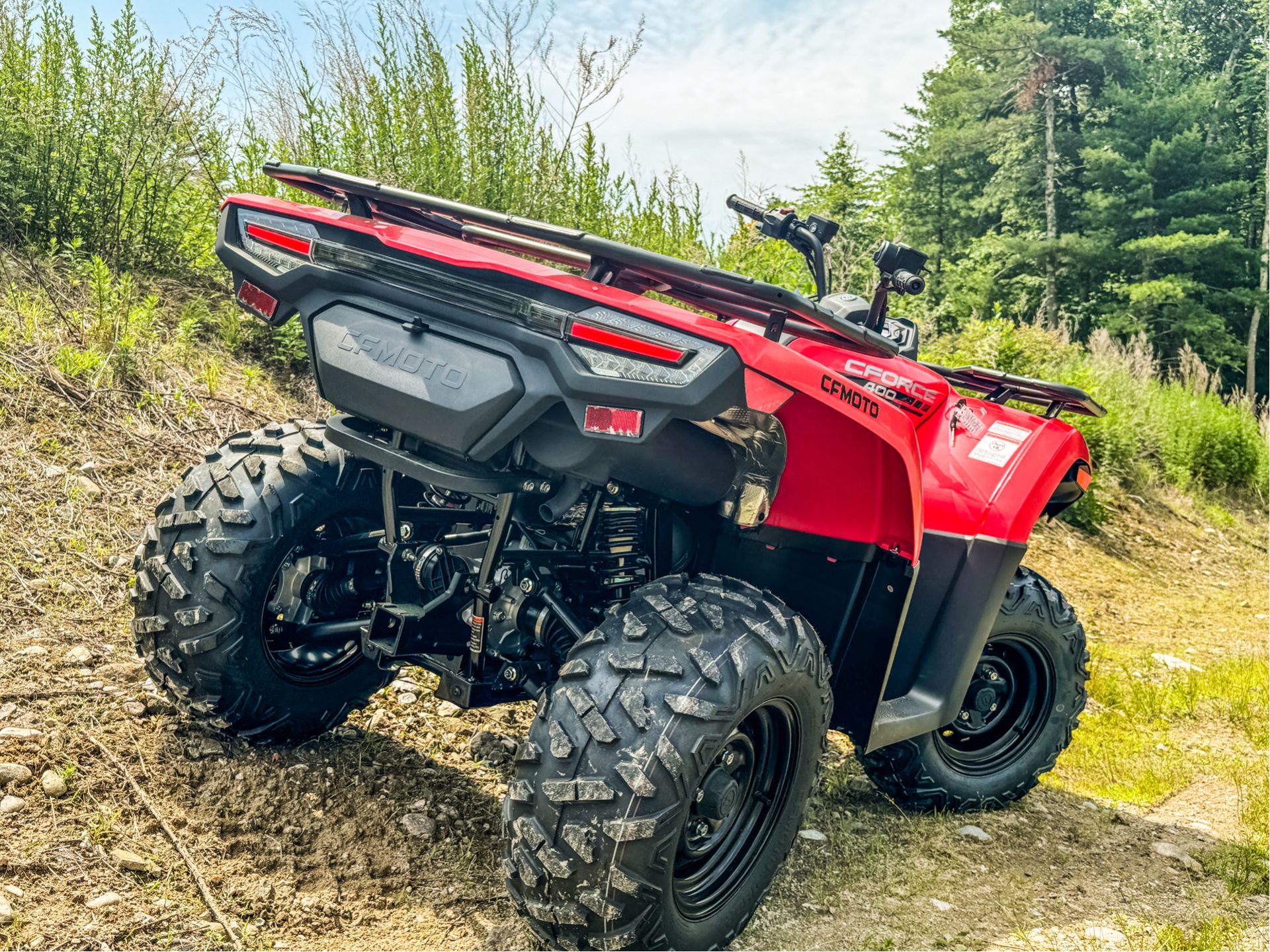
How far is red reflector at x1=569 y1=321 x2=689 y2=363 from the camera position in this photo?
73.3 inches

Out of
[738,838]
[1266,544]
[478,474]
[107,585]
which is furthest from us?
[1266,544]

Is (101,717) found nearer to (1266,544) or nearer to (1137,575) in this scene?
(1137,575)

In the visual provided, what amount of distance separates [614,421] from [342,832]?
53.6 inches

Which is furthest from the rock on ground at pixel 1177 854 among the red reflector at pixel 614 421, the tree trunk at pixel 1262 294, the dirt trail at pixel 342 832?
the tree trunk at pixel 1262 294

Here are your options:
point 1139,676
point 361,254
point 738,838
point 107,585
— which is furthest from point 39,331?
point 1139,676

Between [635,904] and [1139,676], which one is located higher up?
[635,904]

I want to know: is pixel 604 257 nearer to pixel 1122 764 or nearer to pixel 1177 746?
pixel 1122 764

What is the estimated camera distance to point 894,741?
269cm

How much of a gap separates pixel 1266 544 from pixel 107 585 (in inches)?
436

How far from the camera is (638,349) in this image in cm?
188

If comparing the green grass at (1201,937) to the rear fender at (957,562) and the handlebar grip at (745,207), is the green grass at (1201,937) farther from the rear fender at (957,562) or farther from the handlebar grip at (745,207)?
the handlebar grip at (745,207)

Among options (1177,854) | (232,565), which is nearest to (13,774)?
(232,565)

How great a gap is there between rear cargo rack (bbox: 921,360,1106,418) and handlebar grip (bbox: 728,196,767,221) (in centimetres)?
67

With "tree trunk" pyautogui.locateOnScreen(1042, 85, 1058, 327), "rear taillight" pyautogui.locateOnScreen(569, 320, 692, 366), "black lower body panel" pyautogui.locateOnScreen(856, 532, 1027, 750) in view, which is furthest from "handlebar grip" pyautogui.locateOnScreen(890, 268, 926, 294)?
"tree trunk" pyautogui.locateOnScreen(1042, 85, 1058, 327)
